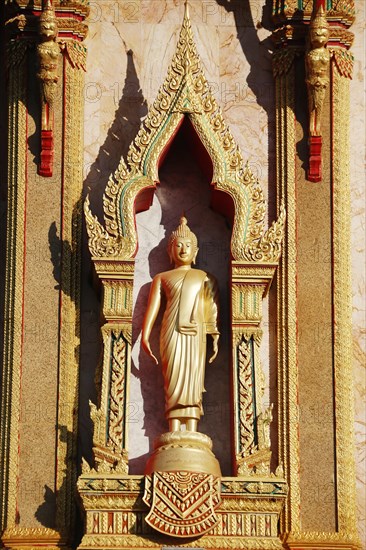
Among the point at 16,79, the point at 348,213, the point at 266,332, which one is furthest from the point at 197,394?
the point at 16,79

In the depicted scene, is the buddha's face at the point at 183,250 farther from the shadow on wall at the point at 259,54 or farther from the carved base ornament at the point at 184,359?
Answer: the shadow on wall at the point at 259,54

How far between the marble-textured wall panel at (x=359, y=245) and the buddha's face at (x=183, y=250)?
1.41 m

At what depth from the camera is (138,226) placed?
17.3 m

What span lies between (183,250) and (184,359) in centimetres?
91

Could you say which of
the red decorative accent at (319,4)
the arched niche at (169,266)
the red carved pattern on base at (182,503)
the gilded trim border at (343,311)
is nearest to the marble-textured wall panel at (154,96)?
the arched niche at (169,266)

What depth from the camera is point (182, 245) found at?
55.1ft

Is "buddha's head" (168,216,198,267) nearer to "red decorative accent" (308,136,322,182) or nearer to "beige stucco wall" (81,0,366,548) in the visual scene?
"beige stucco wall" (81,0,366,548)

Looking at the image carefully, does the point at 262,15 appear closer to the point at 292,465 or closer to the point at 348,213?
the point at 348,213

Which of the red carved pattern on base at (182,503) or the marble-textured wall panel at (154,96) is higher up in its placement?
the marble-textured wall panel at (154,96)

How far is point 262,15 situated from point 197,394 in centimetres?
343

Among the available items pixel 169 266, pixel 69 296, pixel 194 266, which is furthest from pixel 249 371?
pixel 69 296

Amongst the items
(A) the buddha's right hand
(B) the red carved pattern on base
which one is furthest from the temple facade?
(A) the buddha's right hand

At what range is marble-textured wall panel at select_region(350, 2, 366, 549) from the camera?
16.8 meters

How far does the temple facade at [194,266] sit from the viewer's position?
1620 cm
